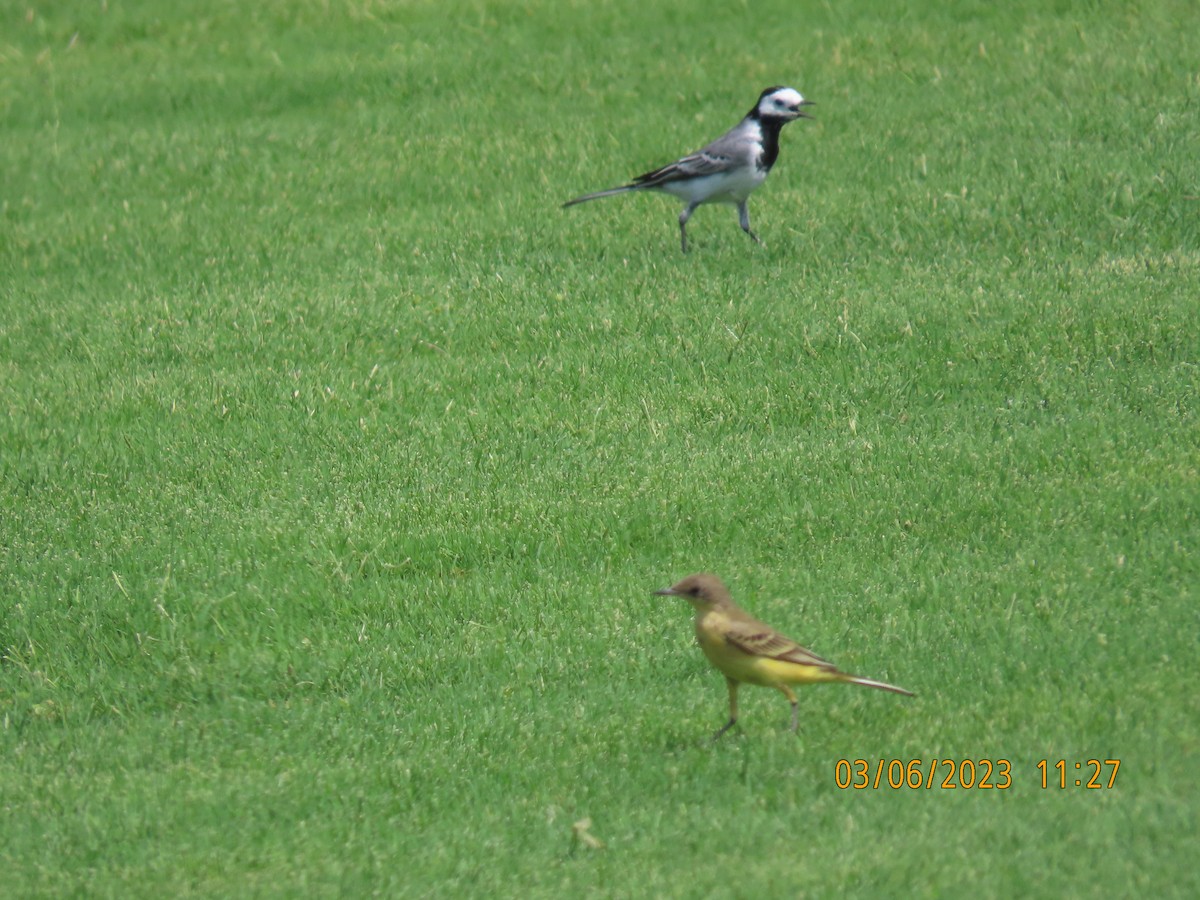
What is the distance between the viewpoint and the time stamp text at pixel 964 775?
5438 millimetres

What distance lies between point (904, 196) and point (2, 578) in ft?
26.0

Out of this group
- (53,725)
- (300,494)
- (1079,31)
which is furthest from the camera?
(1079,31)

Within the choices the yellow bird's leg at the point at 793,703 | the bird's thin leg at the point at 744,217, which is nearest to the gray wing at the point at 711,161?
the bird's thin leg at the point at 744,217

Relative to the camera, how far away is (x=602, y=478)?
8562 millimetres

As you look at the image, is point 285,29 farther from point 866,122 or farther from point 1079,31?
point 1079,31

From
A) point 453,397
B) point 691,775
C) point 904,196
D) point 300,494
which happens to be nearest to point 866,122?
point 904,196

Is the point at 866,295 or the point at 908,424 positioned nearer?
the point at 908,424

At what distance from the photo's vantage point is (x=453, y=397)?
32.8ft

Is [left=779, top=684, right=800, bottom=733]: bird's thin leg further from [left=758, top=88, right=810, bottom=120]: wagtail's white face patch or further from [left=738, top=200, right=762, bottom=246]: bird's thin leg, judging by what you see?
[left=758, top=88, right=810, bottom=120]: wagtail's white face patch

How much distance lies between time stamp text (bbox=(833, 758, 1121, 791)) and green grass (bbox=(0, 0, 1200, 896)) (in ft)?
0.19

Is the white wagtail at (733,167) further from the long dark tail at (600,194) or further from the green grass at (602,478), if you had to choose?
the green grass at (602,478)
